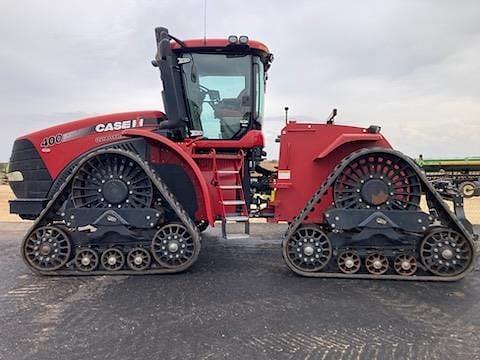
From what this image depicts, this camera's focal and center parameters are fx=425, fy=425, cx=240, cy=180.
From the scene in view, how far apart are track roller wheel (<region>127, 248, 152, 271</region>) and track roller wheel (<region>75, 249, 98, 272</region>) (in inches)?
17.4

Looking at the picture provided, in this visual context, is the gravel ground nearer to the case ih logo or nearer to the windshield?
the windshield

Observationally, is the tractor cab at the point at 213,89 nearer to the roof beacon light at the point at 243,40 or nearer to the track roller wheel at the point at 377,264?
the roof beacon light at the point at 243,40

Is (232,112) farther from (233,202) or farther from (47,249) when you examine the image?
(47,249)

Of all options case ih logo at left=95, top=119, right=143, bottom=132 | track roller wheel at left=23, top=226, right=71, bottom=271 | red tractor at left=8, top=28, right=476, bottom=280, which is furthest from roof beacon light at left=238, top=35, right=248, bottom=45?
track roller wheel at left=23, top=226, right=71, bottom=271

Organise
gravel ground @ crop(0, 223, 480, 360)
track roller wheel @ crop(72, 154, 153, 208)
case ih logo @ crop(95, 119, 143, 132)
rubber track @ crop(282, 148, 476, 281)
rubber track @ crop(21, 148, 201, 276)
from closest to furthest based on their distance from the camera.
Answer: gravel ground @ crop(0, 223, 480, 360)
rubber track @ crop(282, 148, 476, 281)
rubber track @ crop(21, 148, 201, 276)
track roller wheel @ crop(72, 154, 153, 208)
case ih logo @ crop(95, 119, 143, 132)

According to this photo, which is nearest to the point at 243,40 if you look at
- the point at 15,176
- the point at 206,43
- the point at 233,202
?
the point at 206,43

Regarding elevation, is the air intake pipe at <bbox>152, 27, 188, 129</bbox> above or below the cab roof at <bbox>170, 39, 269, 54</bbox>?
below

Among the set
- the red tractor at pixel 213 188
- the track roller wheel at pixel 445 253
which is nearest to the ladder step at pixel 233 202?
the red tractor at pixel 213 188

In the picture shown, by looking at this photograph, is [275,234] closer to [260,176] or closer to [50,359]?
[260,176]

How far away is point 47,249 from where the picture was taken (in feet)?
17.7

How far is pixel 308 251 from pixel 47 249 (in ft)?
10.8

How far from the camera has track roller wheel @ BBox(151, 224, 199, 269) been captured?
5.36 meters

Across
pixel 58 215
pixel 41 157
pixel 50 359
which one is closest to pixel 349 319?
pixel 50 359

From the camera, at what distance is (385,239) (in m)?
5.23
